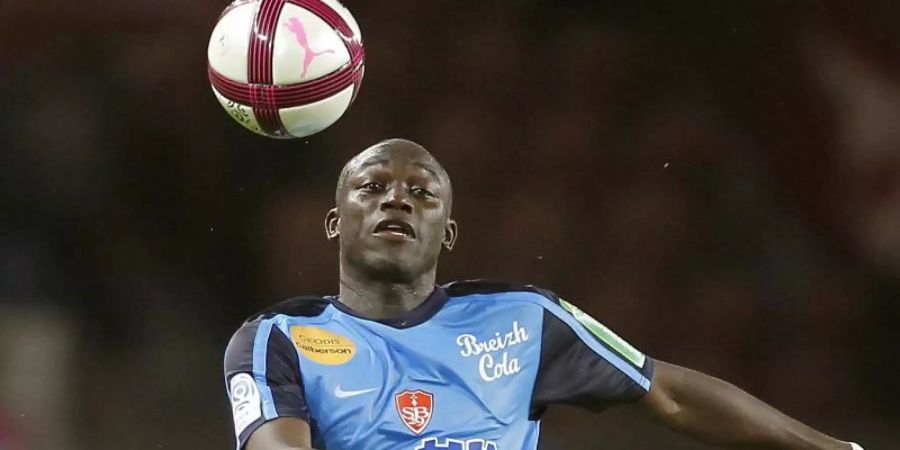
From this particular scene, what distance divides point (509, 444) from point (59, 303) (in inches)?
74.7

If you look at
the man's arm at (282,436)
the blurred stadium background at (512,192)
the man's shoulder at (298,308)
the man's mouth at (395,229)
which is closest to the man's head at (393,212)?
the man's mouth at (395,229)

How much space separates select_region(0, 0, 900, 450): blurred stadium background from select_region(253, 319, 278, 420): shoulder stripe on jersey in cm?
139

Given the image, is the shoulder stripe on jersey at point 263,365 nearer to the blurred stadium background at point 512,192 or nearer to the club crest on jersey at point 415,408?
the club crest on jersey at point 415,408

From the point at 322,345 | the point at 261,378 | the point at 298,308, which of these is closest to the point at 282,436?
the point at 261,378

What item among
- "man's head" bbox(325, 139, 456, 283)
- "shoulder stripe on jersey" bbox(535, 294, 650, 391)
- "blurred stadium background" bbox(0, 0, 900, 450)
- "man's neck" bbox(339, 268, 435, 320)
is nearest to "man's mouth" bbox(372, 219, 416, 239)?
"man's head" bbox(325, 139, 456, 283)

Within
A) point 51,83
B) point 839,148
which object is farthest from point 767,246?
point 51,83

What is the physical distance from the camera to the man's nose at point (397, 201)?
2734mm

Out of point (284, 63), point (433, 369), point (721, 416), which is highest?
point (284, 63)

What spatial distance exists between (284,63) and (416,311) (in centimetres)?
60

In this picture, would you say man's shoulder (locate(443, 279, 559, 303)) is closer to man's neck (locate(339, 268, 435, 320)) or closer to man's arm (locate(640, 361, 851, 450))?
man's neck (locate(339, 268, 435, 320))

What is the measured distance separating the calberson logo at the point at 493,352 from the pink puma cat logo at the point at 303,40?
660 millimetres

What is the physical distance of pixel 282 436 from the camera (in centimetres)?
237

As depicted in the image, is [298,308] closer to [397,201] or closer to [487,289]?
[397,201]

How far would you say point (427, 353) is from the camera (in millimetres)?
2684
